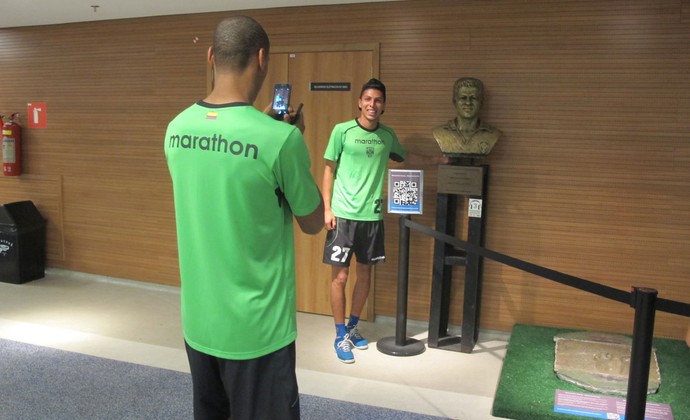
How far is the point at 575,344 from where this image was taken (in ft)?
Answer: 12.2

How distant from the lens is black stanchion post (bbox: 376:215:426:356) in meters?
3.85

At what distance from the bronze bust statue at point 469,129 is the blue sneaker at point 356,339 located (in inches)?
54.7

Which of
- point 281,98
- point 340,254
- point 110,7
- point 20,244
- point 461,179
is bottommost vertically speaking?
point 20,244

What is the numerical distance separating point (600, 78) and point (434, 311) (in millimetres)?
1919

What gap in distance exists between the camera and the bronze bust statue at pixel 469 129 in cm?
380

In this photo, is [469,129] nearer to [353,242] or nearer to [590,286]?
[353,242]

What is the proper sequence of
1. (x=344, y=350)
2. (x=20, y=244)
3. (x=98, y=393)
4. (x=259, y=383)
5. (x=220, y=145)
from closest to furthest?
(x=220, y=145) < (x=259, y=383) < (x=98, y=393) < (x=344, y=350) < (x=20, y=244)

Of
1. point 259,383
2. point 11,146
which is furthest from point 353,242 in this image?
point 11,146

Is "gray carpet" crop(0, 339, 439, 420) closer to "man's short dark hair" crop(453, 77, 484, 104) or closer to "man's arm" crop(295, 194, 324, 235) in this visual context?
"man's arm" crop(295, 194, 324, 235)

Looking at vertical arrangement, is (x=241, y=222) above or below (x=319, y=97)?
below

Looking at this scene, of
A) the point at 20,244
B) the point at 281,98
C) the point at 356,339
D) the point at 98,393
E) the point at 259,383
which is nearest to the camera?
the point at 259,383

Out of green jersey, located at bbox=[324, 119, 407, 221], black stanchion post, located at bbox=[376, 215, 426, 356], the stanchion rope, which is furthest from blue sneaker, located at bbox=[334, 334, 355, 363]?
the stanchion rope

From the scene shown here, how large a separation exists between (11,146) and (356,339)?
13.2 ft

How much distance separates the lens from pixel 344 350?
148 inches
